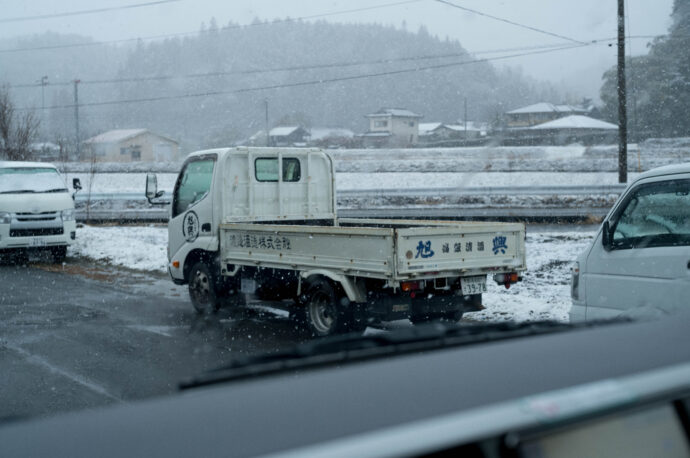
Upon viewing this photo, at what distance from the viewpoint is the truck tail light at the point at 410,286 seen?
740 centimetres

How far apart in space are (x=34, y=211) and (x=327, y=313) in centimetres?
998

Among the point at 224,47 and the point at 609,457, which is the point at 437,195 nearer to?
the point at 609,457

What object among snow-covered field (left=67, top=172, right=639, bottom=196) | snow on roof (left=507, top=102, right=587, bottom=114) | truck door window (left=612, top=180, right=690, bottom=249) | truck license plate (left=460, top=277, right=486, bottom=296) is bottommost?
truck license plate (left=460, top=277, right=486, bottom=296)

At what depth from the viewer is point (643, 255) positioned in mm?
5789

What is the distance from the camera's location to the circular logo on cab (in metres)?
10.2

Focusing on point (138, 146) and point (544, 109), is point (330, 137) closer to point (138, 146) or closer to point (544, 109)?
point (544, 109)

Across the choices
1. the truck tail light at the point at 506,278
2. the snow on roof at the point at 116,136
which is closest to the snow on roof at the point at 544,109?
the snow on roof at the point at 116,136

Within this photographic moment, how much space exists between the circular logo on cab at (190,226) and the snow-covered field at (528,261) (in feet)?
12.6

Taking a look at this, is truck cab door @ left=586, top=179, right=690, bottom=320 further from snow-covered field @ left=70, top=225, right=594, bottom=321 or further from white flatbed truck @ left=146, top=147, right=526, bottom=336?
snow-covered field @ left=70, top=225, right=594, bottom=321

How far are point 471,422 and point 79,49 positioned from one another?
143720 millimetres

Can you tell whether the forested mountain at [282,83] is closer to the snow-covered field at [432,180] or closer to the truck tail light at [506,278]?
the snow-covered field at [432,180]

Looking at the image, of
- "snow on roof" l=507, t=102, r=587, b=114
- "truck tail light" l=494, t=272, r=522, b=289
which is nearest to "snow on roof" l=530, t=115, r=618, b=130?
"snow on roof" l=507, t=102, r=587, b=114

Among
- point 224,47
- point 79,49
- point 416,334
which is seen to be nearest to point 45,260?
point 416,334

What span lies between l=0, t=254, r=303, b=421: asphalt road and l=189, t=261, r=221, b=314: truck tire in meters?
0.19
